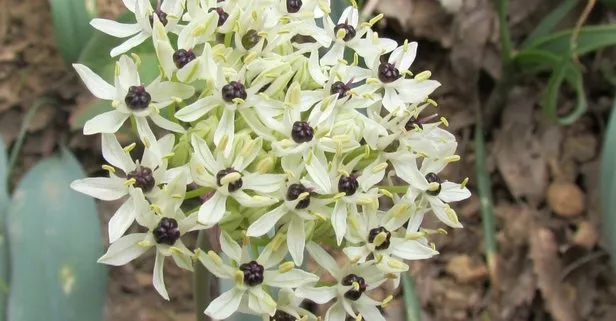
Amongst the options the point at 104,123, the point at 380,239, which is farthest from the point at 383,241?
the point at 104,123

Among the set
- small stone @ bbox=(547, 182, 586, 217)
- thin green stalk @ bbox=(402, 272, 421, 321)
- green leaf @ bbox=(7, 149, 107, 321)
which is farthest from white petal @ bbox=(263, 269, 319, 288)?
small stone @ bbox=(547, 182, 586, 217)

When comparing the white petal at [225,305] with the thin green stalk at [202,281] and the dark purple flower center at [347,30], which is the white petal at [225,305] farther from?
the dark purple flower center at [347,30]

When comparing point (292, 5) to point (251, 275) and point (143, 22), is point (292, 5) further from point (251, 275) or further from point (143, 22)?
point (251, 275)

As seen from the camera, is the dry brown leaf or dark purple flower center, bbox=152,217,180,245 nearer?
dark purple flower center, bbox=152,217,180,245

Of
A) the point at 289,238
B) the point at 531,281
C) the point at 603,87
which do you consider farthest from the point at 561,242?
the point at 289,238

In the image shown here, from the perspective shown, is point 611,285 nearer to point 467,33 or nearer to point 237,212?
point 467,33

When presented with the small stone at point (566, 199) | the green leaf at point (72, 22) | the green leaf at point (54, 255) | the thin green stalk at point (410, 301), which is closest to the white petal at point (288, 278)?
the green leaf at point (54, 255)

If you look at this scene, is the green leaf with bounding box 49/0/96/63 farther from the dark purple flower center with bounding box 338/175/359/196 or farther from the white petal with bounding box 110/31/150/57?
the dark purple flower center with bounding box 338/175/359/196
